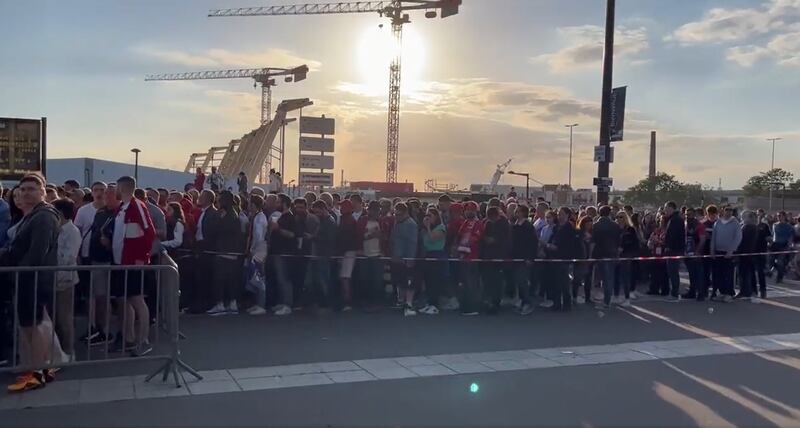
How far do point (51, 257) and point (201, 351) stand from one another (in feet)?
6.89

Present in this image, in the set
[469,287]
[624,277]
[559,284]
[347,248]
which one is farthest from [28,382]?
[624,277]

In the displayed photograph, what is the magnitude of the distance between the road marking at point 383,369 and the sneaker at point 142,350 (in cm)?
73

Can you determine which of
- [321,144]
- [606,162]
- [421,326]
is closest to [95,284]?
[421,326]

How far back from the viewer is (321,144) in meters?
31.7

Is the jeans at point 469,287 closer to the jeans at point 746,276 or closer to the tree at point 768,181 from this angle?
the jeans at point 746,276

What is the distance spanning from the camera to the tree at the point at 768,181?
71375 millimetres

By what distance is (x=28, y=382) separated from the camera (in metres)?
6.11

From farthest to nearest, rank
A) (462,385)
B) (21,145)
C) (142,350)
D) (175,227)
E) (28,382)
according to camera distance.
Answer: (21,145), (175,227), (142,350), (462,385), (28,382)

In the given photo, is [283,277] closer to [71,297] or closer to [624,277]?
[71,297]

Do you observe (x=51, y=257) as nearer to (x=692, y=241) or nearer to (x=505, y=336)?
(x=505, y=336)

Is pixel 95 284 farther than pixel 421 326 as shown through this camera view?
No

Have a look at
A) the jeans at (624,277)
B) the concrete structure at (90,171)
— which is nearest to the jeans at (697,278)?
the jeans at (624,277)

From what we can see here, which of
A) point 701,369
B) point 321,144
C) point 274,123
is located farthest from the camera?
point 274,123

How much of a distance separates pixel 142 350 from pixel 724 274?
1093 centimetres
